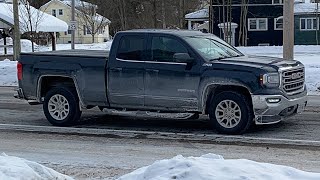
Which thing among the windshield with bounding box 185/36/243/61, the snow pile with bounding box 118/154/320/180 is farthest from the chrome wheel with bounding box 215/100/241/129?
the snow pile with bounding box 118/154/320/180

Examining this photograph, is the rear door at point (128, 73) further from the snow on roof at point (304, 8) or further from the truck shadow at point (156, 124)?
the snow on roof at point (304, 8)

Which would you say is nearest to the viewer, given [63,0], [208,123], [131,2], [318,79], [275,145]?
[275,145]

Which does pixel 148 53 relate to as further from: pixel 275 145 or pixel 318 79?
pixel 318 79

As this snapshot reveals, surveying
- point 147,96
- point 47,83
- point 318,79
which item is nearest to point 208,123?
point 147,96

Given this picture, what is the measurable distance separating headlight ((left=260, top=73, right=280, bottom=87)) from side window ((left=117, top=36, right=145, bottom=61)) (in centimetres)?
227

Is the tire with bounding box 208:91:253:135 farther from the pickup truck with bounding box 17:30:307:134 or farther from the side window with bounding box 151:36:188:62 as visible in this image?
the side window with bounding box 151:36:188:62

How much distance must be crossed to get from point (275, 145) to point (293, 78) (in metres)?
1.57

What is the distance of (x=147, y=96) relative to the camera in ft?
34.2

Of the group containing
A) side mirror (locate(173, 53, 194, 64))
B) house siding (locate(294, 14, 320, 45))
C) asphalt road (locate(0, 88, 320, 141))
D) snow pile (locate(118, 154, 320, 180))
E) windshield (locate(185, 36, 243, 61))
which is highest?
house siding (locate(294, 14, 320, 45))

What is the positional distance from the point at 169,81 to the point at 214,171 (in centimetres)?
486

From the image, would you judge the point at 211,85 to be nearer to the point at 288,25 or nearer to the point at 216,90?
the point at 216,90

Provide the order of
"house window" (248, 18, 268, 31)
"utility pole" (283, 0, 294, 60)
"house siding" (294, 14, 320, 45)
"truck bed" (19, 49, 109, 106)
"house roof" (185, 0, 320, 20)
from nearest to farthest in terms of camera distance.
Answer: "truck bed" (19, 49, 109, 106) < "utility pole" (283, 0, 294, 60) < "house roof" (185, 0, 320, 20) < "house siding" (294, 14, 320, 45) < "house window" (248, 18, 268, 31)

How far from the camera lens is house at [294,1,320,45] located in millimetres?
51656

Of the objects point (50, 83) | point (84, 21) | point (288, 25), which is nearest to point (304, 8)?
point (84, 21)
